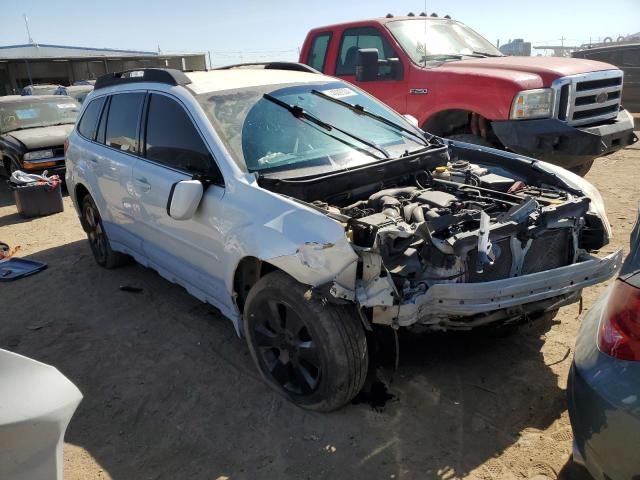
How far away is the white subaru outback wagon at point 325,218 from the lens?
2715 mm

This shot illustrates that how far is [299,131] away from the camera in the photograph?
3705 millimetres

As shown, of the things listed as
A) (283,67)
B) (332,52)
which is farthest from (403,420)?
(332,52)

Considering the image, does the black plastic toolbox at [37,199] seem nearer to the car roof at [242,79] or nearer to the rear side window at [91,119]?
the rear side window at [91,119]

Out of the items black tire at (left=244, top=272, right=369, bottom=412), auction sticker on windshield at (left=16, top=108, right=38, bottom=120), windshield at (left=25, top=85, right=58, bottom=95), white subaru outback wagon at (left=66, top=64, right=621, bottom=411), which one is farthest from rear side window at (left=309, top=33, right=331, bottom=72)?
windshield at (left=25, top=85, right=58, bottom=95)

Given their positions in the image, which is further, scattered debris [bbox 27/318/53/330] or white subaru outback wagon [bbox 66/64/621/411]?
scattered debris [bbox 27/318/53/330]

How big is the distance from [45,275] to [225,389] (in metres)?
3.28

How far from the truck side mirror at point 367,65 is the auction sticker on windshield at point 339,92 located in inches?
89.3

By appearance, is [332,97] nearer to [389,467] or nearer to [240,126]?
[240,126]

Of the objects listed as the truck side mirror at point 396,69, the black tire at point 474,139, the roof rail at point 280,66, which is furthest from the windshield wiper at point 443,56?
the roof rail at point 280,66

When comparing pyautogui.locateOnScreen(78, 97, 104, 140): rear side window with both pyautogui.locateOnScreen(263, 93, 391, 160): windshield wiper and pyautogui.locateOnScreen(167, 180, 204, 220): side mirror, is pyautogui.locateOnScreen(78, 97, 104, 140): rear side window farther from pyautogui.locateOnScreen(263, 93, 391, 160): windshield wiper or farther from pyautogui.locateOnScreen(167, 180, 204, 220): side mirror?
pyautogui.locateOnScreen(167, 180, 204, 220): side mirror

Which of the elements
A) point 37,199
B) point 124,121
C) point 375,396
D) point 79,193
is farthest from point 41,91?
point 375,396

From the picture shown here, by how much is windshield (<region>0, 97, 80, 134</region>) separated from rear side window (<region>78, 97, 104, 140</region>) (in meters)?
5.99

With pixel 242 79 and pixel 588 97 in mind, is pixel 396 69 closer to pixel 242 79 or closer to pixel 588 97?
pixel 588 97

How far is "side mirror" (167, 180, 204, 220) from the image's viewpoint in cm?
326
